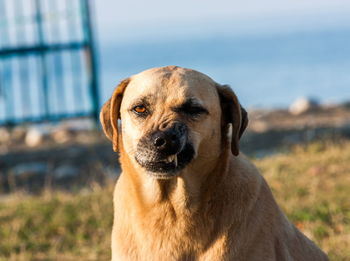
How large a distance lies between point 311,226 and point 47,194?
270cm

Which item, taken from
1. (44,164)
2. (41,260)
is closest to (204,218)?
(41,260)

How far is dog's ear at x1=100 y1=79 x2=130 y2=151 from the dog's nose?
1.75ft

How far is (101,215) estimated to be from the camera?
651cm

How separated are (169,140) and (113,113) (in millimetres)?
622

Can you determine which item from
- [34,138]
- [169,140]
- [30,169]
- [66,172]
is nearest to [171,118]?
[169,140]

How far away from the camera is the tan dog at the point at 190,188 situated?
12.9 ft

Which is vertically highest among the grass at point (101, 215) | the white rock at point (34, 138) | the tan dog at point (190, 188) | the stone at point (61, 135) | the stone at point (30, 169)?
the tan dog at point (190, 188)

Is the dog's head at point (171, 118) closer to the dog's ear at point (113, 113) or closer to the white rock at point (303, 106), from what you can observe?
the dog's ear at point (113, 113)

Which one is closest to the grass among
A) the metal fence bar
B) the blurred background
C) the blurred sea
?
the blurred background

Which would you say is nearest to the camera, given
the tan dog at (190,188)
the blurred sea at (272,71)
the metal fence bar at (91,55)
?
the tan dog at (190,188)

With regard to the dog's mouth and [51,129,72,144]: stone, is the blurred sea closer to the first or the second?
[51,129,72,144]: stone

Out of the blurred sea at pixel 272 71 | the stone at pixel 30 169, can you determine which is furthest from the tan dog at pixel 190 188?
the blurred sea at pixel 272 71

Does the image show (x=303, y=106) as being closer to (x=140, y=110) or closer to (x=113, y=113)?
(x=113, y=113)

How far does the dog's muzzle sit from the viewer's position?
375cm
